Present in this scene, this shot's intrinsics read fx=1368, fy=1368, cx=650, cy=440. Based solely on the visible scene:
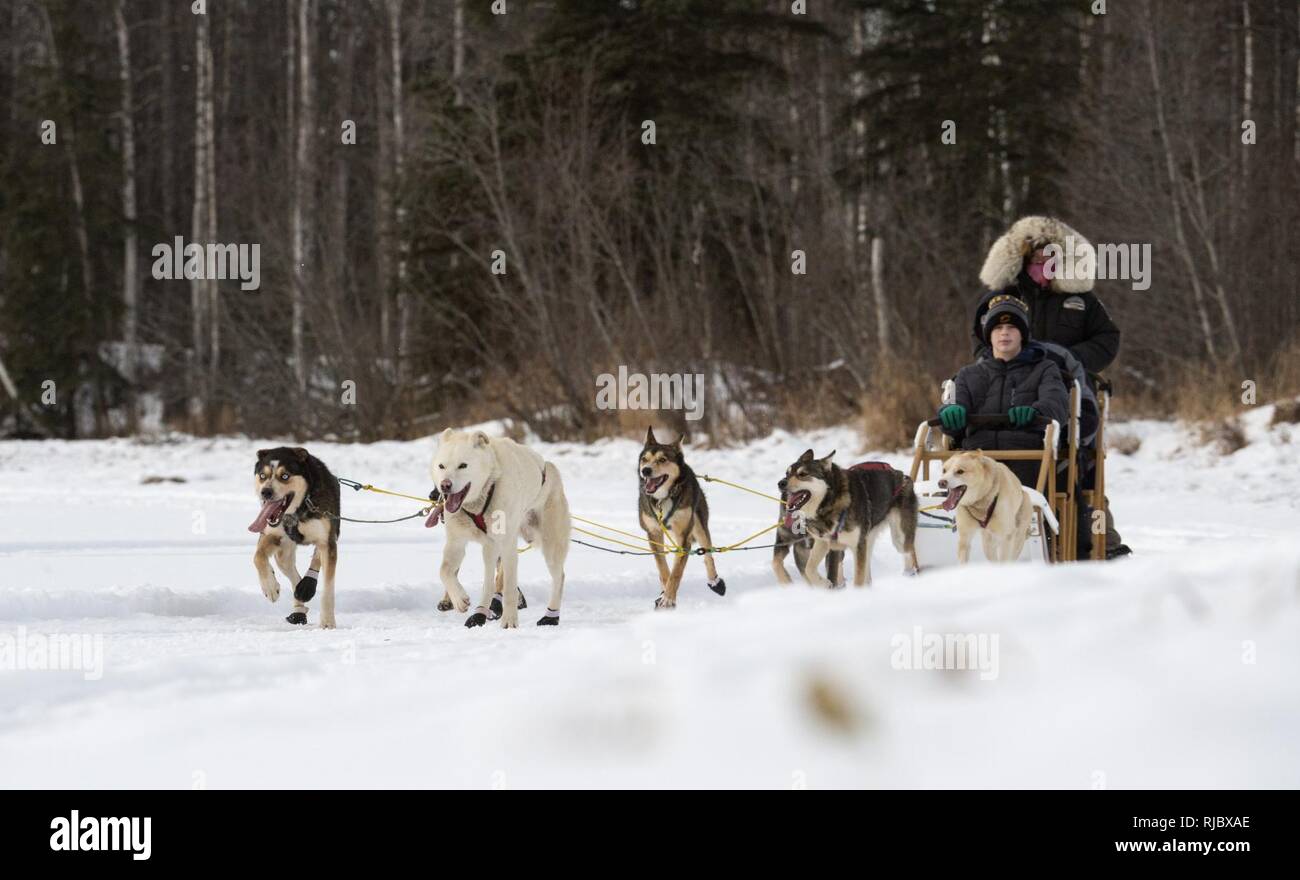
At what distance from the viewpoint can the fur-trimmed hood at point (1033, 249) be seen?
285 inches

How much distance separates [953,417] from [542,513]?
1.97 meters

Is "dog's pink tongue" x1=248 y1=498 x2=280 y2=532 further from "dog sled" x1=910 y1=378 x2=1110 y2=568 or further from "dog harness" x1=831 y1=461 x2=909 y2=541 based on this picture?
"dog sled" x1=910 y1=378 x2=1110 y2=568

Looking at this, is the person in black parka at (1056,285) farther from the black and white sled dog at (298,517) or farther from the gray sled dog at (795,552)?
the black and white sled dog at (298,517)

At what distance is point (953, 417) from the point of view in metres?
6.30

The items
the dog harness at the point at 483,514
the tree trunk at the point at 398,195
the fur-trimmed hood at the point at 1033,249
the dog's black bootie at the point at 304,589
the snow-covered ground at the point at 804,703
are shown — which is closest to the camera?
the snow-covered ground at the point at 804,703

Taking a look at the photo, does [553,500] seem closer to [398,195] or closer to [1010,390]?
[1010,390]

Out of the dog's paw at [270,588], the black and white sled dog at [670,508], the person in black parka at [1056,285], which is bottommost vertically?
the dog's paw at [270,588]

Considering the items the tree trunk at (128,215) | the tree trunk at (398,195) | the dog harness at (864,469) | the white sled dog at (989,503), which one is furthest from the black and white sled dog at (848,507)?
the tree trunk at (128,215)

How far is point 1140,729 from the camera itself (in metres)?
2.18

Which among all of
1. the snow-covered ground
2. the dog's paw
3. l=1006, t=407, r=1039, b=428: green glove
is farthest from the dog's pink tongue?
l=1006, t=407, r=1039, b=428: green glove

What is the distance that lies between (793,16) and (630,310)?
5.41 metres

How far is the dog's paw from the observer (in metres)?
6.34
